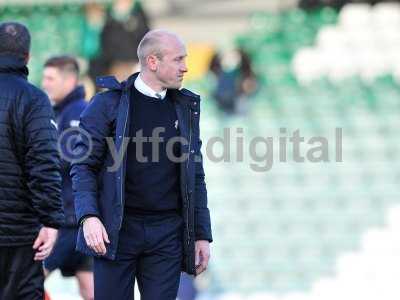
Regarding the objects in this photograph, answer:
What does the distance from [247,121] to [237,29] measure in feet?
6.26

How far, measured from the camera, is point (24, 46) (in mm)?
5141

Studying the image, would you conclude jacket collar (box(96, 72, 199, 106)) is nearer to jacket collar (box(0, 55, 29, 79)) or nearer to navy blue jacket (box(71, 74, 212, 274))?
navy blue jacket (box(71, 74, 212, 274))

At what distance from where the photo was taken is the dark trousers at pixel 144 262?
4.94 meters

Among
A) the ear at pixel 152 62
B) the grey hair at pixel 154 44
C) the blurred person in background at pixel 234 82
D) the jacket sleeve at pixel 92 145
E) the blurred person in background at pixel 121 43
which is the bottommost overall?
the jacket sleeve at pixel 92 145

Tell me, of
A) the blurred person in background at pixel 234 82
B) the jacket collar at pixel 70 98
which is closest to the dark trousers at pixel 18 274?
the jacket collar at pixel 70 98

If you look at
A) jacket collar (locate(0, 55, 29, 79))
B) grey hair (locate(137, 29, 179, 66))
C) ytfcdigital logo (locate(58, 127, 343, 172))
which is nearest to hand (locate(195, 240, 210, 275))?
grey hair (locate(137, 29, 179, 66))

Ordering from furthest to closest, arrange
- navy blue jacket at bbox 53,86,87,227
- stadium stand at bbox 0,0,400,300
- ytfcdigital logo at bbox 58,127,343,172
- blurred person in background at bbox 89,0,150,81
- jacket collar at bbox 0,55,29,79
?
1. blurred person in background at bbox 89,0,150,81
2. ytfcdigital logo at bbox 58,127,343,172
3. stadium stand at bbox 0,0,400,300
4. navy blue jacket at bbox 53,86,87,227
5. jacket collar at bbox 0,55,29,79

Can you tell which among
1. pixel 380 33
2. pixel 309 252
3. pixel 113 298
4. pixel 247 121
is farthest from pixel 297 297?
pixel 113 298

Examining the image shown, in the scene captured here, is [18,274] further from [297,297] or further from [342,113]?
[342,113]

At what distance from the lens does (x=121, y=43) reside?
42.0 feet

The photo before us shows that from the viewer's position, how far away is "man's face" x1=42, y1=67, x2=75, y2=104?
676cm

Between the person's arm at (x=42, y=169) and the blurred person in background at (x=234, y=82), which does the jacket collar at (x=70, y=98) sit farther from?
the blurred person in background at (x=234, y=82)

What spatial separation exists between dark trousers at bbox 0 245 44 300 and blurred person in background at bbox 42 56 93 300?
148 cm

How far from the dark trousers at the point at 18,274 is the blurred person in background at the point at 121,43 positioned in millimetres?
7715
